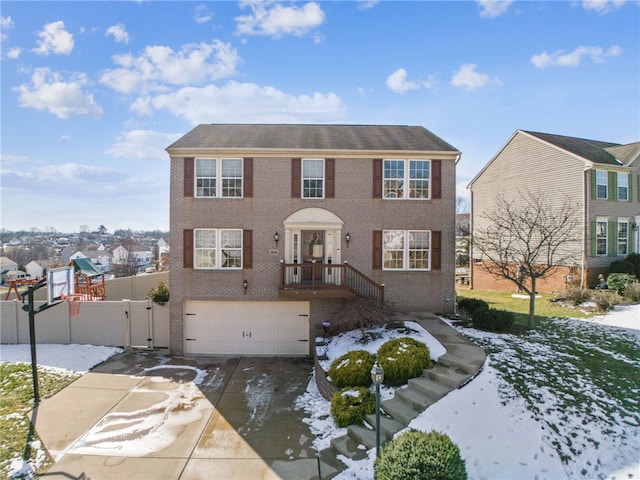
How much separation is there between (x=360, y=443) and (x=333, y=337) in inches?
171

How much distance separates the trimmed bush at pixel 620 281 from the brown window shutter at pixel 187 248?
19.7 meters

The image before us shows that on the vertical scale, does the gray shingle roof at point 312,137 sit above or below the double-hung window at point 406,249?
above

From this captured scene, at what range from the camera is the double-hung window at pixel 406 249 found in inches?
472

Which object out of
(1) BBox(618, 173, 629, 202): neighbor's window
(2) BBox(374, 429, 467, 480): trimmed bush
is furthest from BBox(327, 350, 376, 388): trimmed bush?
(1) BBox(618, 173, 629, 202): neighbor's window

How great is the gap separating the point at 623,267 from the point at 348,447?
19.6 meters

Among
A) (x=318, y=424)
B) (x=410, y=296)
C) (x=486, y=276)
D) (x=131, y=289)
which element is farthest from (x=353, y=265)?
(x=486, y=276)

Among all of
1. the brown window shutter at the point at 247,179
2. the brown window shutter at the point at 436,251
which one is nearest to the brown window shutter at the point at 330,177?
the brown window shutter at the point at 247,179

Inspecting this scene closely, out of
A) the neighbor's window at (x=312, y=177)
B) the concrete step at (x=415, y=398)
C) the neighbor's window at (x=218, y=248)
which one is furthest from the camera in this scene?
the neighbor's window at (x=312, y=177)

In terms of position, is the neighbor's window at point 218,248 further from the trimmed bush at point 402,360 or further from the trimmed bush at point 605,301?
the trimmed bush at point 605,301

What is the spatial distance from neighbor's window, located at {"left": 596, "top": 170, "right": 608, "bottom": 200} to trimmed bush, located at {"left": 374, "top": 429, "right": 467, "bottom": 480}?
66.0 ft

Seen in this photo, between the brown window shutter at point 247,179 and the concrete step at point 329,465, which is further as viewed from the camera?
the brown window shutter at point 247,179

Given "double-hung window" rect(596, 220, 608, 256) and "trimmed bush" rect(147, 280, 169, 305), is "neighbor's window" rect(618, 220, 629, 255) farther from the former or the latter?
"trimmed bush" rect(147, 280, 169, 305)

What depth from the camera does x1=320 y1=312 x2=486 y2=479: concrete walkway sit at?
5.76 metres

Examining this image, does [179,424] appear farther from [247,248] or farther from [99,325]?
[99,325]
